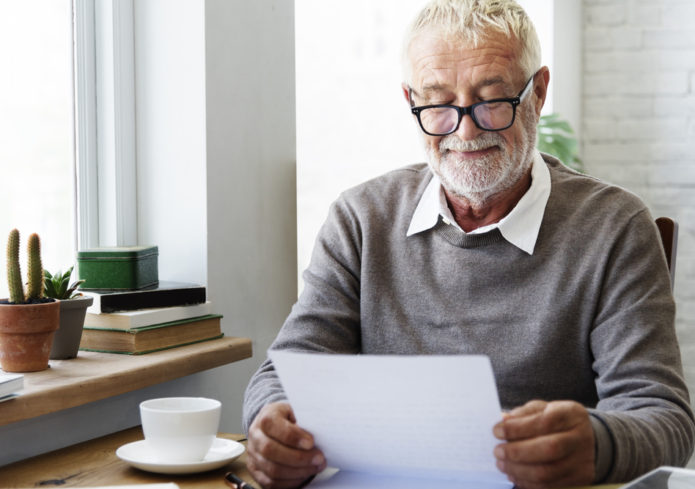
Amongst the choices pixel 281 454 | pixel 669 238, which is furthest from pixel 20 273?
pixel 669 238

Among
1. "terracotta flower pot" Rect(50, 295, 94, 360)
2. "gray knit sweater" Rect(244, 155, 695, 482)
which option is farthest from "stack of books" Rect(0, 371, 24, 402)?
"gray knit sweater" Rect(244, 155, 695, 482)

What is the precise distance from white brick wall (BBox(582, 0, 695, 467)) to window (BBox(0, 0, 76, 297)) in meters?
2.51

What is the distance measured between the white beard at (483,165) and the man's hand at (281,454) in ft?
1.80

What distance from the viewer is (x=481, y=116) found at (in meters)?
1.35

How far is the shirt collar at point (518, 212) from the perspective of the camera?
1.35m

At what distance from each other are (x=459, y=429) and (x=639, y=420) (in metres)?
0.35

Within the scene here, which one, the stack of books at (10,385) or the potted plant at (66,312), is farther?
the potted plant at (66,312)

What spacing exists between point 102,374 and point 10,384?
0.59 feet

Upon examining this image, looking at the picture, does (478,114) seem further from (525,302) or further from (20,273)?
(20,273)

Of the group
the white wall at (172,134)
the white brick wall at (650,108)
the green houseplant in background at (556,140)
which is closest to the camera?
the white wall at (172,134)

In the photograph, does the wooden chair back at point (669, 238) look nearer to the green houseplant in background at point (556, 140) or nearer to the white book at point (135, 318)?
the white book at point (135, 318)

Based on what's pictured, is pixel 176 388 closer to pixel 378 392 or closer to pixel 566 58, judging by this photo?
pixel 378 392

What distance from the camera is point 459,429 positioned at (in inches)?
34.8

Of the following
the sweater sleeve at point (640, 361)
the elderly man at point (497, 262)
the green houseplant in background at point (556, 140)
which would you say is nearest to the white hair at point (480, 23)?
the elderly man at point (497, 262)
